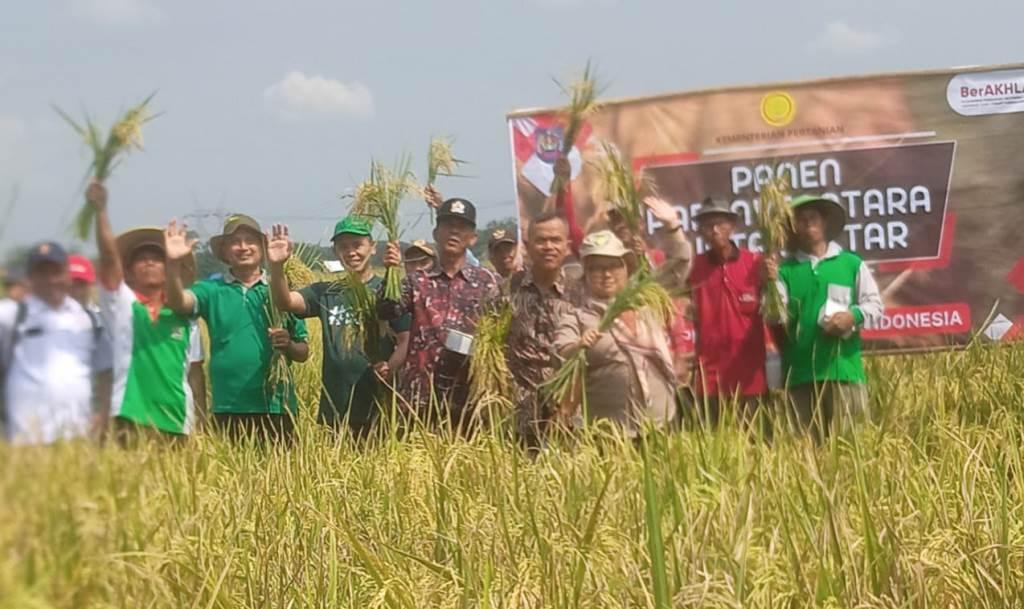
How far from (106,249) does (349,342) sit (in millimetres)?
3027

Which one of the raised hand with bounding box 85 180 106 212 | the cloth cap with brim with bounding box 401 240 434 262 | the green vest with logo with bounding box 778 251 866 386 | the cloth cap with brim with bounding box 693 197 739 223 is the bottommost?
the green vest with logo with bounding box 778 251 866 386

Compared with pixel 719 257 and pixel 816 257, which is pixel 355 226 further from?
pixel 816 257

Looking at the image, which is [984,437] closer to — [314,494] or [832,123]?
[832,123]

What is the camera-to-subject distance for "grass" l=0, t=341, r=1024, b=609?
2432 mm

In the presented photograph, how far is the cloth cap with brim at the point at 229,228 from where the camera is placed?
1222 millimetres

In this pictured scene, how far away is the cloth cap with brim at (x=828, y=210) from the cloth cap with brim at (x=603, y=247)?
4.51 ft

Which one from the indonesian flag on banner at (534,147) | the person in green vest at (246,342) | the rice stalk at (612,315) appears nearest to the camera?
the person in green vest at (246,342)

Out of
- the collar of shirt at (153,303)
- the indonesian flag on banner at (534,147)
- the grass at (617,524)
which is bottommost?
the grass at (617,524)

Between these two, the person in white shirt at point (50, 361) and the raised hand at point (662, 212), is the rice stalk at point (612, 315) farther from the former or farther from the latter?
the person in white shirt at point (50, 361)

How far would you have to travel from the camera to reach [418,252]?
4.31 meters

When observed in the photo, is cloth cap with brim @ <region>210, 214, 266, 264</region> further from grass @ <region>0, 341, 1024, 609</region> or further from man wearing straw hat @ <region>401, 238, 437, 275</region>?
man wearing straw hat @ <region>401, 238, 437, 275</region>

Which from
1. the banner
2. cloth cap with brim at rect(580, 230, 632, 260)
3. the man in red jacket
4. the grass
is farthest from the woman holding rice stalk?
the banner

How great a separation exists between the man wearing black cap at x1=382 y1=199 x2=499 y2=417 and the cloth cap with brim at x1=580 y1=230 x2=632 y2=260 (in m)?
0.73

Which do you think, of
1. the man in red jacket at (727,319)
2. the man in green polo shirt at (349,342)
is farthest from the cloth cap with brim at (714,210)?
the man in green polo shirt at (349,342)
